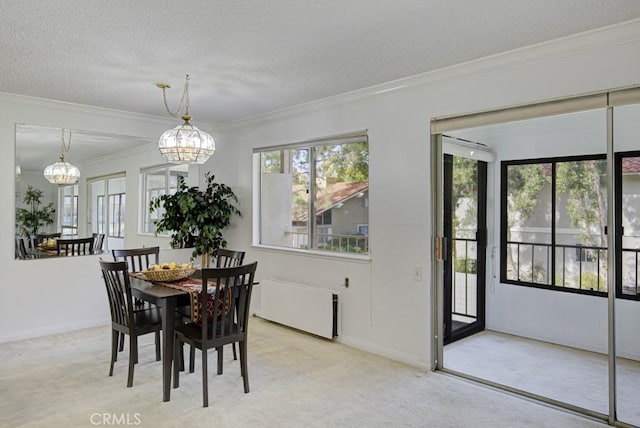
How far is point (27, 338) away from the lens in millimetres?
4273

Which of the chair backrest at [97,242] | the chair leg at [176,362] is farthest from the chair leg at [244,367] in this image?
the chair backrest at [97,242]

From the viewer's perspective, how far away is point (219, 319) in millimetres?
3045

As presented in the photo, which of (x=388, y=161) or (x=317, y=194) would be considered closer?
(x=388, y=161)

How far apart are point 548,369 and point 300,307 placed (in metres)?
2.35

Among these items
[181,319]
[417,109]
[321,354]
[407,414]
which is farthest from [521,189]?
[181,319]

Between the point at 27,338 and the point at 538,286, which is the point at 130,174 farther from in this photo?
the point at 538,286

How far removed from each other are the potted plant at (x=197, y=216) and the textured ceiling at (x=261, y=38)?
163 centimetres

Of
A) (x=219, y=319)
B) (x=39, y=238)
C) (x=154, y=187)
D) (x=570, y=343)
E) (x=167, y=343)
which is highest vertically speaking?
(x=154, y=187)

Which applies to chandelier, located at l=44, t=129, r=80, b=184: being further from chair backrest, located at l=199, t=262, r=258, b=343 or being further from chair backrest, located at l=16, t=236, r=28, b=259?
chair backrest, located at l=199, t=262, r=258, b=343

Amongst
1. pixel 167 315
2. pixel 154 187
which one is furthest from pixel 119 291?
pixel 154 187

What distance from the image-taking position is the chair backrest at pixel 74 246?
461cm

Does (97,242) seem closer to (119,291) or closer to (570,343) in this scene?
(119,291)

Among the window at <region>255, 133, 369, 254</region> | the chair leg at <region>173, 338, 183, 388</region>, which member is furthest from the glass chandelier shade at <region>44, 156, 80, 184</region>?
the chair leg at <region>173, 338, 183, 388</region>

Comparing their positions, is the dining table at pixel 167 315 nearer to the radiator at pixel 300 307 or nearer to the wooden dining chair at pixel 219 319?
the wooden dining chair at pixel 219 319
